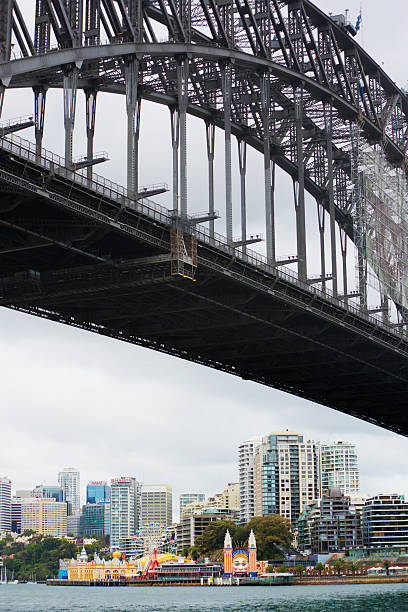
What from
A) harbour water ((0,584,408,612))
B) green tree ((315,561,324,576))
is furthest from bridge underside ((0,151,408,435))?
green tree ((315,561,324,576))

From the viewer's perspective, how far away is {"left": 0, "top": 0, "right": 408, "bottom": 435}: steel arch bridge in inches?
1644

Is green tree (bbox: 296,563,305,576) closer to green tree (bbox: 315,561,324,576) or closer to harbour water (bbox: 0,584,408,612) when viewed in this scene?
green tree (bbox: 315,561,324,576)

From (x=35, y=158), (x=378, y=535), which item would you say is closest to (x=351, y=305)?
(x=35, y=158)

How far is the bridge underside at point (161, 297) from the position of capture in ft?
136

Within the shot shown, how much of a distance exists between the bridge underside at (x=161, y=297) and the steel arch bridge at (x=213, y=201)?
0.35ft

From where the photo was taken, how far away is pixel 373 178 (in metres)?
77.0

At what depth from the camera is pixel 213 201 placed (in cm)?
5525

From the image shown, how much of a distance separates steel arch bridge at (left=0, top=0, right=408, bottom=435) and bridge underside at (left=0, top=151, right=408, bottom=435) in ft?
0.35

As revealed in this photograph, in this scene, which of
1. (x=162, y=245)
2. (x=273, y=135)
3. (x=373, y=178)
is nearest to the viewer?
(x=162, y=245)

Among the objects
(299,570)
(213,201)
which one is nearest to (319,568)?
(299,570)

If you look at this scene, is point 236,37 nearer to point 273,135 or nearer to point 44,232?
point 273,135

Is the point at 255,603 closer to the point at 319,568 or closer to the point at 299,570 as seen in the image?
the point at 319,568

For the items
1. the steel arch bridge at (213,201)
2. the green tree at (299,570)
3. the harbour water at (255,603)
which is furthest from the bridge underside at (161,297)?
the green tree at (299,570)

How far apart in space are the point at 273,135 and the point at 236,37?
8.06 meters
